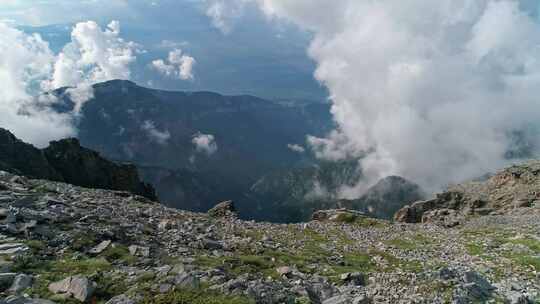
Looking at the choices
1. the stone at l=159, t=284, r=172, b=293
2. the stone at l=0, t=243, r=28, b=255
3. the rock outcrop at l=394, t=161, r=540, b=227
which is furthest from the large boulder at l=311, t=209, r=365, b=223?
the stone at l=159, t=284, r=172, b=293

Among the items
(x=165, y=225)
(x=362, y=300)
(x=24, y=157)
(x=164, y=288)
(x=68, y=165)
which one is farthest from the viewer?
(x=68, y=165)

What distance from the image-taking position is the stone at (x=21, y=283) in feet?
60.3

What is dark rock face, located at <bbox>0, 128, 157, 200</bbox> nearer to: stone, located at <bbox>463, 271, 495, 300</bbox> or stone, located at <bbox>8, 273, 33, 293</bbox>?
stone, located at <bbox>8, 273, 33, 293</bbox>

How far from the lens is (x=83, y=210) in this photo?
120ft

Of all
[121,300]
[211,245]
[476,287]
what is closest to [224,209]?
[211,245]

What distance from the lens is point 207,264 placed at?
25.6 metres

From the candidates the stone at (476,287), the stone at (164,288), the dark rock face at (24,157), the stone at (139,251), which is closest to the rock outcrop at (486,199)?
the stone at (476,287)

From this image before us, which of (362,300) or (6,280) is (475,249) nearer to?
(362,300)

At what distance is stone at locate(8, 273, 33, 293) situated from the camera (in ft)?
60.3

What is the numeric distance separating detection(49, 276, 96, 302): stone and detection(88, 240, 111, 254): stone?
244 inches

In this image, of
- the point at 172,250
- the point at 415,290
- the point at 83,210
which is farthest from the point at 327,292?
the point at 83,210

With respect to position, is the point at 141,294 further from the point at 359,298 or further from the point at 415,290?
the point at 415,290

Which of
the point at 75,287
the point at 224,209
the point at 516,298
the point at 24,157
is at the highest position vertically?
the point at 24,157

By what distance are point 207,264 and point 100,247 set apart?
6.49 m
